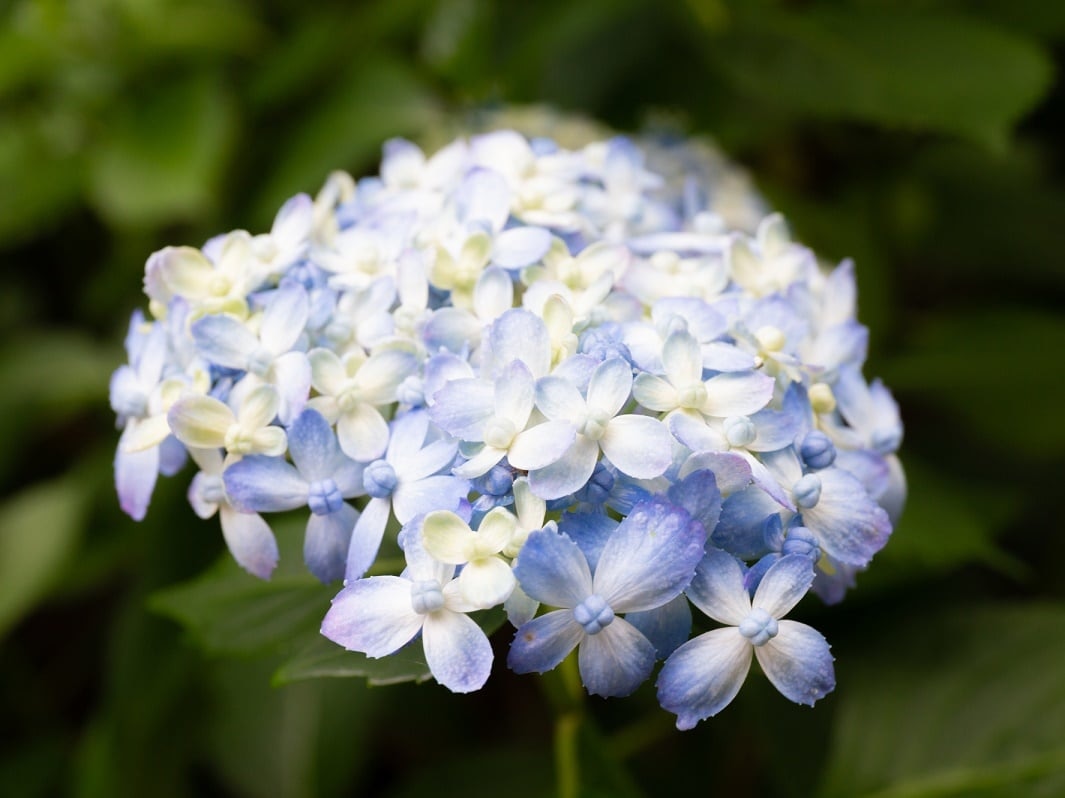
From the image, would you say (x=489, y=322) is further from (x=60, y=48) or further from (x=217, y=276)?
(x=60, y=48)

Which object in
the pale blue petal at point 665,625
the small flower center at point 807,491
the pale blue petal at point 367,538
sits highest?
the small flower center at point 807,491

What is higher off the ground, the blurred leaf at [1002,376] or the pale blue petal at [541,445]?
the pale blue petal at [541,445]

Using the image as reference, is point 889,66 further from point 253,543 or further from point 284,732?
point 284,732

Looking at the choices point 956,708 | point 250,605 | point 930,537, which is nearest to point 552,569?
point 250,605

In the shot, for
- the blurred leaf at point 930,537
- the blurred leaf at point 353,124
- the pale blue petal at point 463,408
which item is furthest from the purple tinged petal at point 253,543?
the blurred leaf at point 353,124

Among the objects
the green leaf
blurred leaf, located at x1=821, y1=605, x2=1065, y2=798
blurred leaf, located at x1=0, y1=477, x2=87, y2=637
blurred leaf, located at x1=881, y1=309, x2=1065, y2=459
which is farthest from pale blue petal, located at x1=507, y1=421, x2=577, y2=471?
blurred leaf, located at x1=0, y1=477, x2=87, y2=637

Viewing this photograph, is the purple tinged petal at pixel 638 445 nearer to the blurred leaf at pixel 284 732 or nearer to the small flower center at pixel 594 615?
the small flower center at pixel 594 615

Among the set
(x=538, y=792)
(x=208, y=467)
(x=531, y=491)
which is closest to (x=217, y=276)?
(x=208, y=467)
